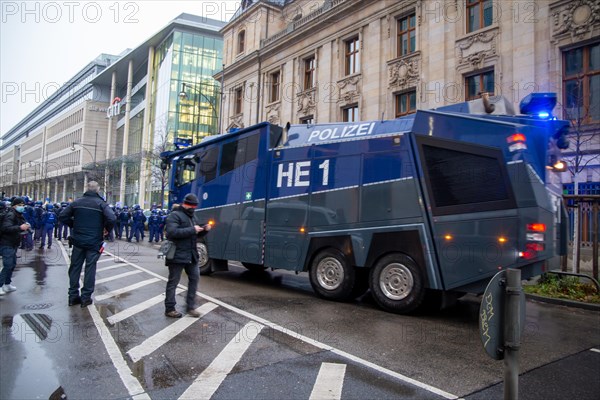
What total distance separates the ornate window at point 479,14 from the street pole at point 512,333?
59.6 feet

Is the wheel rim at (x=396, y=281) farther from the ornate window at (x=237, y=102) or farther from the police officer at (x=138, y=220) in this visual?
the ornate window at (x=237, y=102)

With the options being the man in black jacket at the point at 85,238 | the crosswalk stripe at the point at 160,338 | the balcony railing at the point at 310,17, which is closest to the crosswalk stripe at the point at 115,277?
the man in black jacket at the point at 85,238

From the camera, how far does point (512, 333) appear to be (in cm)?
225

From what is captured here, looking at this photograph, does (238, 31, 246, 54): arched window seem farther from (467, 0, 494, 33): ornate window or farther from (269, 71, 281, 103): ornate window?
(467, 0, 494, 33): ornate window

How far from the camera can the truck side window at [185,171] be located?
10766 mm

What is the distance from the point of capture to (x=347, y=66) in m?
23.7

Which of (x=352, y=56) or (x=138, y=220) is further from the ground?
(x=352, y=56)

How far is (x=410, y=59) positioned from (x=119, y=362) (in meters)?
19.3

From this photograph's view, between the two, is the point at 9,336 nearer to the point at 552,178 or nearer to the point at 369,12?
the point at 552,178

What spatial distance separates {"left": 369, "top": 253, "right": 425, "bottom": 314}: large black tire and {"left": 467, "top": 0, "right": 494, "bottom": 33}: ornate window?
14933 millimetres

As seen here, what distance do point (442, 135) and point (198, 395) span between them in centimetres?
504

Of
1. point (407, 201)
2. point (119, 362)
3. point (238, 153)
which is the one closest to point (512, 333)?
point (119, 362)

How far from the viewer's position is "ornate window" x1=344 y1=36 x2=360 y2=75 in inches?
903

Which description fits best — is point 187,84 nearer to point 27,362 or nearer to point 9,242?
point 9,242
